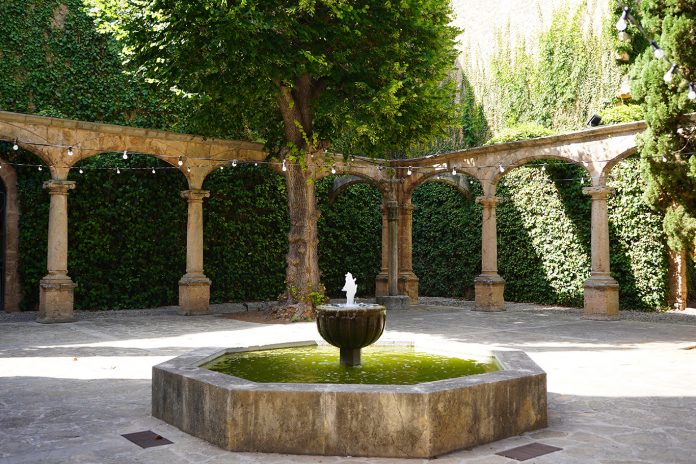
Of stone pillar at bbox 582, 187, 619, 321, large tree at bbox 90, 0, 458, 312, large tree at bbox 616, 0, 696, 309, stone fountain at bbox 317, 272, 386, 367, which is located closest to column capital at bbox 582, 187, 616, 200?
stone pillar at bbox 582, 187, 619, 321

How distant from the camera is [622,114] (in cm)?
1548

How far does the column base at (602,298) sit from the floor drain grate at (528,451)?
9.61 metres

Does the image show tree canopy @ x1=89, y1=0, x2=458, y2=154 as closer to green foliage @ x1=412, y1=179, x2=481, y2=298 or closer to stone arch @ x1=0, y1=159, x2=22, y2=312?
stone arch @ x1=0, y1=159, x2=22, y2=312

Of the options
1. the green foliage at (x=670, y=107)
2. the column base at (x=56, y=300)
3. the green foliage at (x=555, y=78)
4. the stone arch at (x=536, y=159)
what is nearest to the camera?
the green foliage at (x=670, y=107)

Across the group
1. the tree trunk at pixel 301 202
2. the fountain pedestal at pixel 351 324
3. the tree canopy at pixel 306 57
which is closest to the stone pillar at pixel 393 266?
the tree trunk at pixel 301 202

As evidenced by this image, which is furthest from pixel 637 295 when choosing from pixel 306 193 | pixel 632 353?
pixel 306 193

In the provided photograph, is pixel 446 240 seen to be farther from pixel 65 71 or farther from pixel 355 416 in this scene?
pixel 355 416

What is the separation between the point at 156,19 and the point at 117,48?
20.7ft

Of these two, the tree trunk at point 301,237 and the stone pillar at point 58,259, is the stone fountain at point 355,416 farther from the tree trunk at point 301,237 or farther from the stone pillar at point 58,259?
the stone pillar at point 58,259

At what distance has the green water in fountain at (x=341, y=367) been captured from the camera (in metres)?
5.38

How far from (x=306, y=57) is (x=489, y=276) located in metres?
7.35

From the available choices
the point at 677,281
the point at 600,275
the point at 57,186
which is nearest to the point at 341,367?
the point at 57,186

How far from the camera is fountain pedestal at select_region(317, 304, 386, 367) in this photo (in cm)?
561

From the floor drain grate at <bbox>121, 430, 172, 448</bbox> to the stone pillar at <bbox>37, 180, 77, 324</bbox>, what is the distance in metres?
8.85
